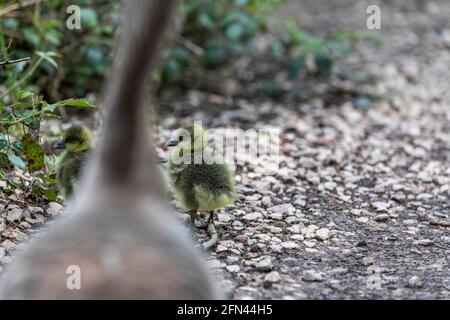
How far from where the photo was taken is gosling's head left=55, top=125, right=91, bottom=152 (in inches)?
187

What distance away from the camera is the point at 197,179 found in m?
4.48

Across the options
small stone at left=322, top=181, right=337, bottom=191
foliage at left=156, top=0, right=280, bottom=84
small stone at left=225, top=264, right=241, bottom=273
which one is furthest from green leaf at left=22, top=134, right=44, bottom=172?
foliage at left=156, top=0, right=280, bottom=84

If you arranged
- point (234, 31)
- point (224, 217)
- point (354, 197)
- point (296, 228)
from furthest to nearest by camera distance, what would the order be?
1. point (234, 31)
2. point (354, 197)
3. point (224, 217)
4. point (296, 228)

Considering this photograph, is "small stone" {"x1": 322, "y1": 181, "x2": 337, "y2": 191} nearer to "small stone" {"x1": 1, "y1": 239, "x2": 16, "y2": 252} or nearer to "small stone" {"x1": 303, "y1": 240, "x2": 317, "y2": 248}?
"small stone" {"x1": 303, "y1": 240, "x2": 317, "y2": 248}

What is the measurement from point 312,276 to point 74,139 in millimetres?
1855

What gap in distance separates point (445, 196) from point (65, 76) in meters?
3.85

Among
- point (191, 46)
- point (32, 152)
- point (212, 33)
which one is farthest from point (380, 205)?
point (212, 33)

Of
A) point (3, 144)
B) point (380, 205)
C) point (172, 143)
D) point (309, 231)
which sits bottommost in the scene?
point (309, 231)

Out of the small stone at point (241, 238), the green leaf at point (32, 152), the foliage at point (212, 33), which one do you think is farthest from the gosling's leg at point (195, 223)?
the foliage at point (212, 33)

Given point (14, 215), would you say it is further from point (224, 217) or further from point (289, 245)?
point (289, 245)

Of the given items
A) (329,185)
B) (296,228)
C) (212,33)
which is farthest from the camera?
(212,33)

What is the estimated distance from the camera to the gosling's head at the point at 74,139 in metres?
4.75
